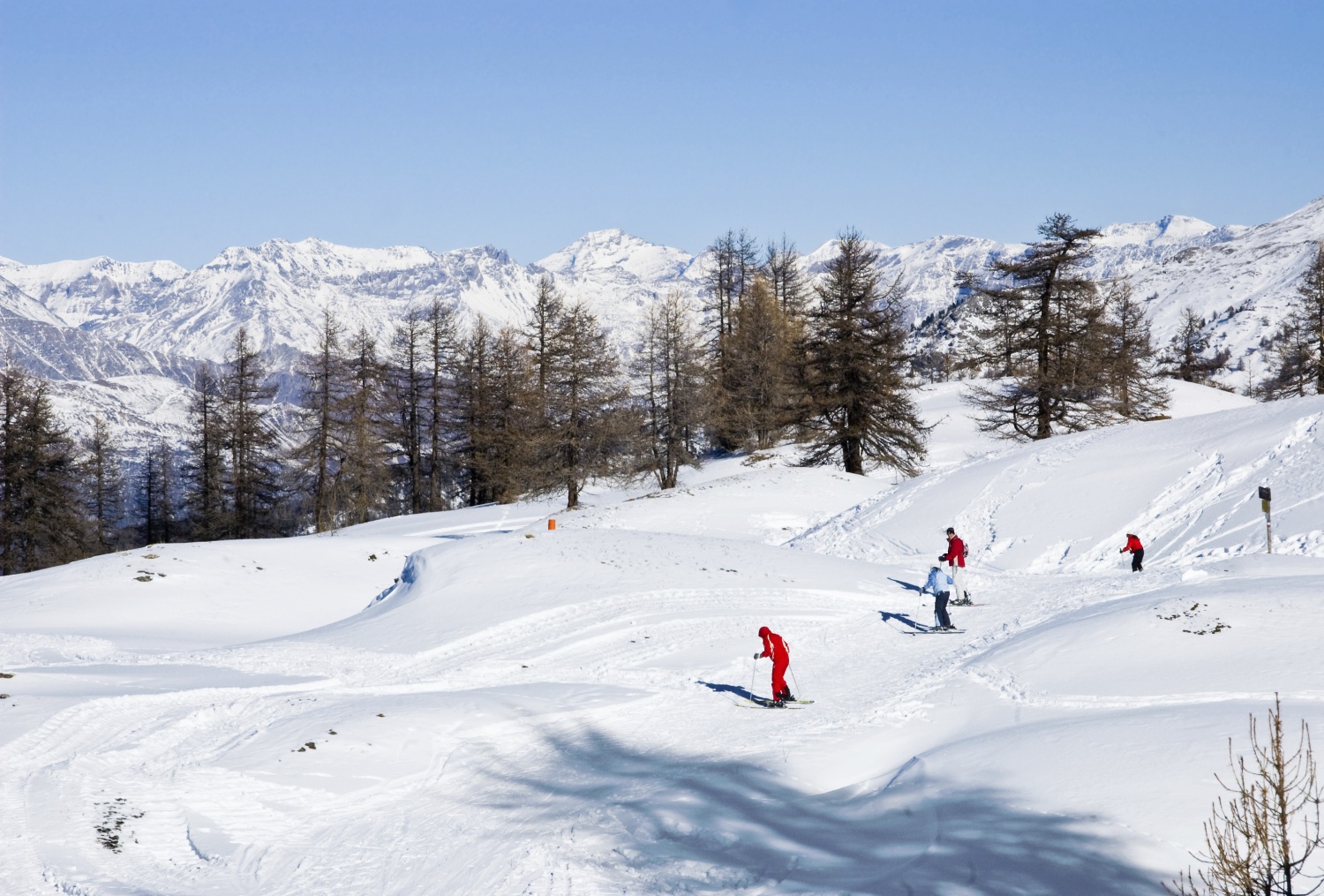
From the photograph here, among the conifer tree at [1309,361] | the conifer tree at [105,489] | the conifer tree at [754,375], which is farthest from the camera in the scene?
the conifer tree at [105,489]

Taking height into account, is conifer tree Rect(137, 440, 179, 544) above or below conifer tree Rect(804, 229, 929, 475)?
below

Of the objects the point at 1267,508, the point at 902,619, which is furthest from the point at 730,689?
→ the point at 1267,508

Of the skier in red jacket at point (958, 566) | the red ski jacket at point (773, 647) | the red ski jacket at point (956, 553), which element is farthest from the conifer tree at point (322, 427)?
the red ski jacket at point (773, 647)

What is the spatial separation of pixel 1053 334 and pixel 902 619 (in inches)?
936

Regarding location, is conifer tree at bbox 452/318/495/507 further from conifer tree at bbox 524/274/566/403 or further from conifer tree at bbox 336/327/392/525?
conifer tree at bbox 524/274/566/403

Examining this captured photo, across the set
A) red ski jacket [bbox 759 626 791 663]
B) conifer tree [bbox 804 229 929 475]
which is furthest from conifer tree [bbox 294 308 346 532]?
red ski jacket [bbox 759 626 791 663]

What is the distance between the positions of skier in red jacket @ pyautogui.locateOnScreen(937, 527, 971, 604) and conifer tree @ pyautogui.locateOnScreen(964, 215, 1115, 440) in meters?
19.5

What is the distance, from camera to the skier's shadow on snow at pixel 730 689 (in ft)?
51.8

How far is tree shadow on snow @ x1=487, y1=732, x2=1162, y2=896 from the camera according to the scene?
8359 millimetres

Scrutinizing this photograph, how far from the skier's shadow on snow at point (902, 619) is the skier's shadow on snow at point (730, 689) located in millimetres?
4945

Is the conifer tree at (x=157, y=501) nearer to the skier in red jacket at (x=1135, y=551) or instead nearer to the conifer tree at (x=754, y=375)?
the conifer tree at (x=754, y=375)

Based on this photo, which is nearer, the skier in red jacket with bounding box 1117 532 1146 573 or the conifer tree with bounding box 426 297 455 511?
the skier in red jacket with bounding box 1117 532 1146 573

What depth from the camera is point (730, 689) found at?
1619 centimetres

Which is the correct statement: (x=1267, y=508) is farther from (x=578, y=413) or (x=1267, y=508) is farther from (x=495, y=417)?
(x=495, y=417)
